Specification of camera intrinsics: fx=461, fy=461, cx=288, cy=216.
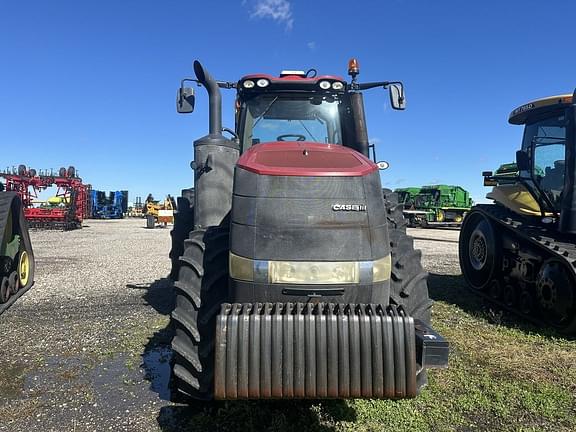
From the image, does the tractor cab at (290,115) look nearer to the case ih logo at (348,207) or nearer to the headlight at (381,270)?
the case ih logo at (348,207)

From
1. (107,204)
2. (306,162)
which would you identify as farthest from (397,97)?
(107,204)

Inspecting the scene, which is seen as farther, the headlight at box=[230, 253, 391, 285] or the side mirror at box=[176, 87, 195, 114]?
the side mirror at box=[176, 87, 195, 114]

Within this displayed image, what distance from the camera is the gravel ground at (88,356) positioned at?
3.19m

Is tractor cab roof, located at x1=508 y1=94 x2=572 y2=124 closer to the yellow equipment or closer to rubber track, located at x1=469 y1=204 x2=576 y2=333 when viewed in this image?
rubber track, located at x1=469 y1=204 x2=576 y2=333

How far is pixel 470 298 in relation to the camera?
6.91m

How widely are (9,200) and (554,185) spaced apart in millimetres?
7216

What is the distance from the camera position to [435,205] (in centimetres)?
2939

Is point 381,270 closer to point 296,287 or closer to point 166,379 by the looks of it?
point 296,287

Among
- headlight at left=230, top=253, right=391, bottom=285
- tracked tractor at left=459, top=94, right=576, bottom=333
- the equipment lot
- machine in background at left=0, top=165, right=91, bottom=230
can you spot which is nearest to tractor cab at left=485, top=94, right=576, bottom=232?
tracked tractor at left=459, top=94, right=576, bottom=333

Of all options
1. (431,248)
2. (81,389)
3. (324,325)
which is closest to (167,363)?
(81,389)

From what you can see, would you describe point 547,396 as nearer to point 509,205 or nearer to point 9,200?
point 509,205

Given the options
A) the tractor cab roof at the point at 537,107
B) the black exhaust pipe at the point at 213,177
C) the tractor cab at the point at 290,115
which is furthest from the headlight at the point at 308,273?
the tractor cab roof at the point at 537,107

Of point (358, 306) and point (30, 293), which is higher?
point (358, 306)

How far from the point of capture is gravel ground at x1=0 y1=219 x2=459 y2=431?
10.5 ft
